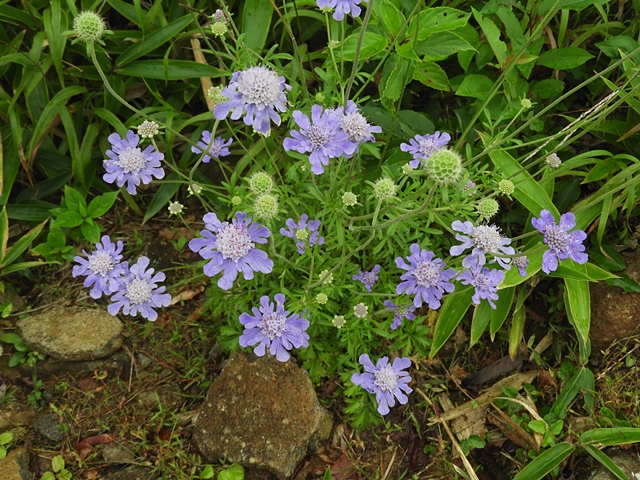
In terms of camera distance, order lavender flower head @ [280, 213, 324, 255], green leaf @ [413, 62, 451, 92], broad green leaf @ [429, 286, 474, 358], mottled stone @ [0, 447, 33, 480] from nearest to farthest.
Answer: lavender flower head @ [280, 213, 324, 255]
mottled stone @ [0, 447, 33, 480]
green leaf @ [413, 62, 451, 92]
broad green leaf @ [429, 286, 474, 358]

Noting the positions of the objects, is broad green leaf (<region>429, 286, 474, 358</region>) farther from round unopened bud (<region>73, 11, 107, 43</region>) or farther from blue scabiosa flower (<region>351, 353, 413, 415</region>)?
round unopened bud (<region>73, 11, 107, 43</region>)

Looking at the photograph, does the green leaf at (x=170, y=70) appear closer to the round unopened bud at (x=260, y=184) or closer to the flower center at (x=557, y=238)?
the round unopened bud at (x=260, y=184)

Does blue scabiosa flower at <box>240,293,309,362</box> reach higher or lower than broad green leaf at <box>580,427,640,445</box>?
higher

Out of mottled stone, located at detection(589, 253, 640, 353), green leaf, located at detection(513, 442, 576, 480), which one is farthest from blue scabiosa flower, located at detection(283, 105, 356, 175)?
mottled stone, located at detection(589, 253, 640, 353)

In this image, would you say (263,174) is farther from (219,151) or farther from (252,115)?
(219,151)

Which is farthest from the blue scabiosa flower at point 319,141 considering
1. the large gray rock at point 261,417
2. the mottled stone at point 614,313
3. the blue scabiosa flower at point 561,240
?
the mottled stone at point 614,313

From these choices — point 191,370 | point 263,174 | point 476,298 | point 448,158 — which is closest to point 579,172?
point 476,298

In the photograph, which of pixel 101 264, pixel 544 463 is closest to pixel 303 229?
pixel 101 264
